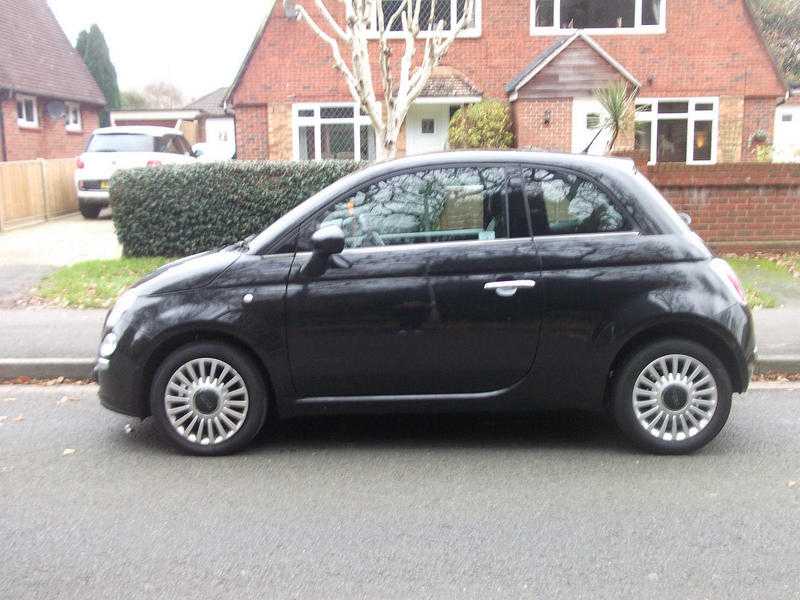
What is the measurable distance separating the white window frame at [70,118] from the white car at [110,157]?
34.3ft

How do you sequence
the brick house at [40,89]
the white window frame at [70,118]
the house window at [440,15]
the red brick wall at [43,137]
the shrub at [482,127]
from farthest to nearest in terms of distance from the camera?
the white window frame at [70,118], the brick house at [40,89], the red brick wall at [43,137], the house window at [440,15], the shrub at [482,127]

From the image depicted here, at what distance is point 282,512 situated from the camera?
4.64m

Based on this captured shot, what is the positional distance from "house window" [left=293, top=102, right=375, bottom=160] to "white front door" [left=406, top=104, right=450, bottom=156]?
1026 millimetres

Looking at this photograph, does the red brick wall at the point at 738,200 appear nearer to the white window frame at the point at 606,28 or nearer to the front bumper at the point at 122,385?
the front bumper at the point at 122,385

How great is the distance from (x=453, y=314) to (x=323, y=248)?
84cm

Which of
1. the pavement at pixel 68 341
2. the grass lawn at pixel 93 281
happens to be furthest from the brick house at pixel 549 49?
the pavement at pixel 68 341

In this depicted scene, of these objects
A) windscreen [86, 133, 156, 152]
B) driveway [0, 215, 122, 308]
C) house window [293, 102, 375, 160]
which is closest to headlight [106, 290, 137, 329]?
driveway [0, 215, 122, 308]

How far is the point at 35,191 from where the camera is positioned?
1847 cm

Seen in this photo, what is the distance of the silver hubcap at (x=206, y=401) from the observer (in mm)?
5422

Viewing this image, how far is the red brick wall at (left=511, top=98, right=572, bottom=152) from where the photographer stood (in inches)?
813

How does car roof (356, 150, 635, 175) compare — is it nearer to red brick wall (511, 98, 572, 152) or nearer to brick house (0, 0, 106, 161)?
red brick wall (511, 98, 572, 152)

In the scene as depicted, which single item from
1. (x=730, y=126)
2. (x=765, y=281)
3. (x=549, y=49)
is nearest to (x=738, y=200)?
(x=765, y=281)

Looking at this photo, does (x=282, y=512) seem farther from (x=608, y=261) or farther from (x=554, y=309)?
(x=608, y=261)

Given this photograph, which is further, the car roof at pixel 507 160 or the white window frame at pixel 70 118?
the white window frame at pixel 70 118
